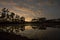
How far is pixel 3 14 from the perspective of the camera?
62.8m

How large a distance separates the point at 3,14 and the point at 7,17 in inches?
108

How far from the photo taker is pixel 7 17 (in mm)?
64500

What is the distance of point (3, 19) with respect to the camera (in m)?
63.2

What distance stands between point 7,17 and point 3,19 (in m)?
2.35

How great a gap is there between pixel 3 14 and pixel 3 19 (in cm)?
238
